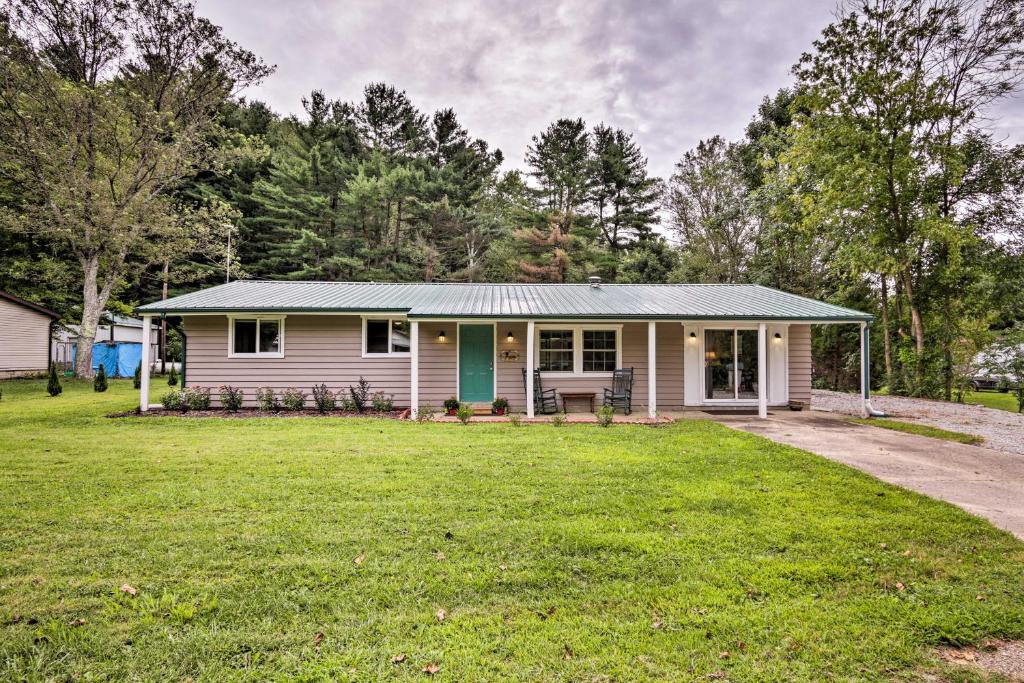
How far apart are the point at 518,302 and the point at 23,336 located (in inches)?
767

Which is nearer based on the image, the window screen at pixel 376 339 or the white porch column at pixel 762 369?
the white porch column at pixel 762 369

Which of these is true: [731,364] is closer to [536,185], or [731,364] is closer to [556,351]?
[556,351]

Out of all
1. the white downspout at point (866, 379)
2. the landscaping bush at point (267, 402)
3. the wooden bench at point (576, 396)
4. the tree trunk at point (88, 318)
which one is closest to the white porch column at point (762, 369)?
the white downspout at point (866, 379)

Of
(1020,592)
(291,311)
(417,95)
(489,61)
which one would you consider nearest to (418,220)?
(417,95)

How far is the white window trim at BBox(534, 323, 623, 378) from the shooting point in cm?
1055

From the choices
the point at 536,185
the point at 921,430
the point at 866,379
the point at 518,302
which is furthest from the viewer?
the point at 536,185

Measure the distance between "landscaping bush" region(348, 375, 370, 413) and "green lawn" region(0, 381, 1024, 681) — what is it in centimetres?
463

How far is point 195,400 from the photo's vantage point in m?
10.0

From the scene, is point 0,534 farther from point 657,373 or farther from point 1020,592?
point 657,373

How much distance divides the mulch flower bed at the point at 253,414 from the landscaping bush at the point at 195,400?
181 millimetres

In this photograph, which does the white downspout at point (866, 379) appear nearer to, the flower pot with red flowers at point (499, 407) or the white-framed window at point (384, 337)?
the flower pot with red flowers at point (499, 407)

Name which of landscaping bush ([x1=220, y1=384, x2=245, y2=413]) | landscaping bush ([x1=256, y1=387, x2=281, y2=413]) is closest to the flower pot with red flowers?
landscaping bush ([x1=256, y1=387, x2=281, y2=413])

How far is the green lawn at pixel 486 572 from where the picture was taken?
85.0 inches

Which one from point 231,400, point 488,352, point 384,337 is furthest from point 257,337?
point 488,352
